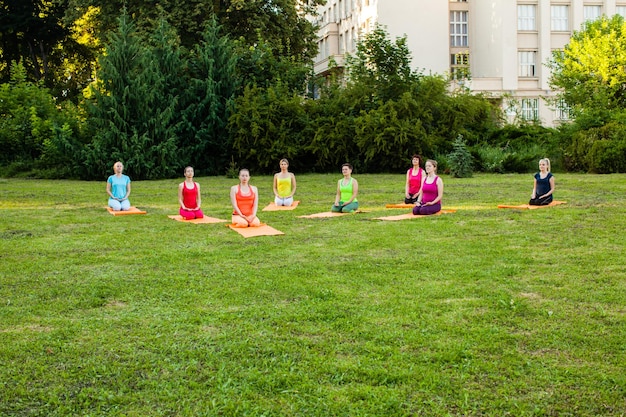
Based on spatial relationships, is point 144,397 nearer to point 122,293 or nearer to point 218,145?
point 122,293

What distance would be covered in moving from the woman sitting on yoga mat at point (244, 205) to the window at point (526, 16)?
45.0 metres

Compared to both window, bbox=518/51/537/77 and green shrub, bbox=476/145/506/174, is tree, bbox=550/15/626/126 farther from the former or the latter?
green shrub, bbox=476/145/506/174

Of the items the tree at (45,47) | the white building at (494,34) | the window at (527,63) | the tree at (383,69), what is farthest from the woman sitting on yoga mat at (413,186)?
the window at (527,63)

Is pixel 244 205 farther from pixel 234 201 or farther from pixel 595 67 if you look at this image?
pixel 595 67

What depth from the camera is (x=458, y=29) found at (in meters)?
57.2

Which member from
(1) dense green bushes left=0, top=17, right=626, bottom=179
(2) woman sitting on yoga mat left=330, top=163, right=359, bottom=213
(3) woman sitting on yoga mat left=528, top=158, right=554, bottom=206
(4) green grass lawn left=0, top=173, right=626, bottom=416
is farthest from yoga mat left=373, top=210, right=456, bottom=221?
(1) dense green bushes left=0, top=17, right=626, bottom=179

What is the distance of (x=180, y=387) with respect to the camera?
174 inches

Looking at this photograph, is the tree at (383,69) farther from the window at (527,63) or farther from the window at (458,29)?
the window at (458,29)

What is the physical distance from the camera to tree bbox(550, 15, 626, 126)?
42406mm

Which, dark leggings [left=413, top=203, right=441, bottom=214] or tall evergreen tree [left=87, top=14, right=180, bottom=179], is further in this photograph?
tall evergreen tree [left=87, top=14, right=180, bottom=179]

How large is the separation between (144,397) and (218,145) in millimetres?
23213

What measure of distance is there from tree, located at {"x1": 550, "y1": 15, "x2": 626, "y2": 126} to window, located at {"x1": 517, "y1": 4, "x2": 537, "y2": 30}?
500 centimetres

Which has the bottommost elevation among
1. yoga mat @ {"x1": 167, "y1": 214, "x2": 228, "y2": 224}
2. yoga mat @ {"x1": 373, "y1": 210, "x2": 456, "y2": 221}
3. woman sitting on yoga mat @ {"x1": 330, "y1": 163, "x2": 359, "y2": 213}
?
yoga mat @ {"x1": 373, "y1": 210, "x2": 456, "y2": 221}

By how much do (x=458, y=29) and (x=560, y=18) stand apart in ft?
25.3
